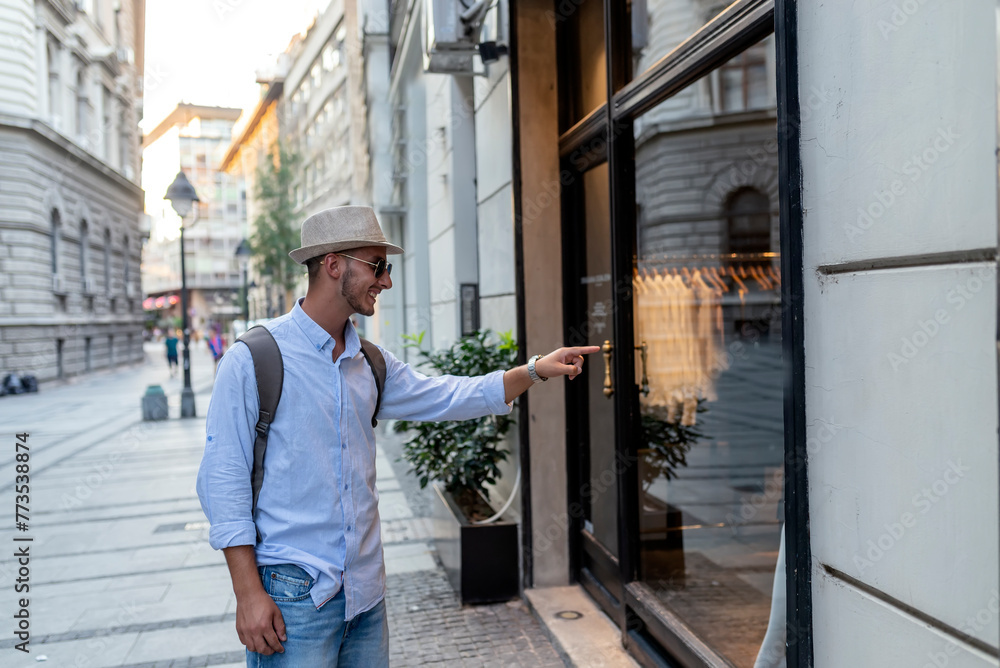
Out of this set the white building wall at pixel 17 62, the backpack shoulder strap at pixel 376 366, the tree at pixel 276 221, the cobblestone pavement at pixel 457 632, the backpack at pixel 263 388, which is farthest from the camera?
the tree at pixel 276 221

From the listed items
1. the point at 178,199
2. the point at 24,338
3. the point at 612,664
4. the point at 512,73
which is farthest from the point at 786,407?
the point at 24,338

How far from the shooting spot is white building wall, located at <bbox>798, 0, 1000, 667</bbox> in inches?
64.1

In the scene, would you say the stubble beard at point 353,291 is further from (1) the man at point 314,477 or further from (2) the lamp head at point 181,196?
(2) the lamp head at point 181,196

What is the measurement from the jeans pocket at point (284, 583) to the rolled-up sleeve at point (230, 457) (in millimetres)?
129

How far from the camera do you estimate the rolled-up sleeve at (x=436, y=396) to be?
283 centimetres

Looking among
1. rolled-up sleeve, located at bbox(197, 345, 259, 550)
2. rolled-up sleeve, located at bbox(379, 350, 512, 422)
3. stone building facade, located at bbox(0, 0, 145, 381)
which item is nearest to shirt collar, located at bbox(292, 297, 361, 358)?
rolled-up sleeve, located at bbox(197, 345, 259, 550)

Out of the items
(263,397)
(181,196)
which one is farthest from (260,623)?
(181,196)

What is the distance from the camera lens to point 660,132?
1952 cm

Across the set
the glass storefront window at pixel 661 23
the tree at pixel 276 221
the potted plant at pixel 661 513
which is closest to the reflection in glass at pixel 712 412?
the potted plant at pixel 661 513

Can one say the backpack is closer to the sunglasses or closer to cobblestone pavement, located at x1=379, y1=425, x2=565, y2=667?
the sunglasses

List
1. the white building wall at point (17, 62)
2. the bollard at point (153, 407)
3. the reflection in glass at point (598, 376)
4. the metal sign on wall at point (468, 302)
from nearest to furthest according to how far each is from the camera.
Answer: the reflection in glass at point (598, 376) → the metal sign on wall at point (468, 302) → the bollard at point (153, 407) → the white building wall at point (17, 62)

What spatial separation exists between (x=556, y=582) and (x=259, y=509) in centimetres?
312

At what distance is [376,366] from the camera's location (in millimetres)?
2768

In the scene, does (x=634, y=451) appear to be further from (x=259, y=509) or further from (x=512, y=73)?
(x=512, y=73)
